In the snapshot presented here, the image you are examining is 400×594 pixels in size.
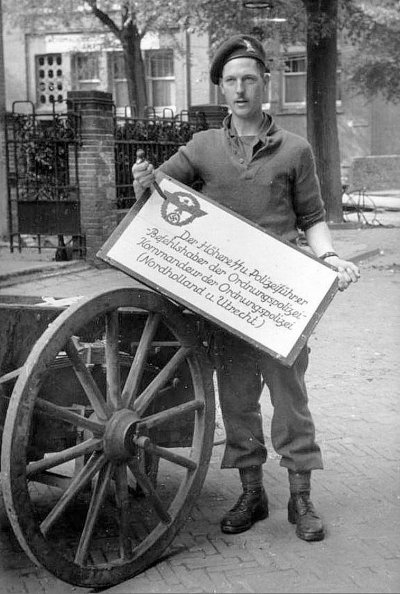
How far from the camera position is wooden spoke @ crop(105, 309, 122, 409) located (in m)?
3.41

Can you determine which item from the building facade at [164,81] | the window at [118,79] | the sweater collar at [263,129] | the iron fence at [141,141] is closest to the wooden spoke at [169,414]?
the sweater collar at [263,129]

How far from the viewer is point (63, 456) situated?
128 inches

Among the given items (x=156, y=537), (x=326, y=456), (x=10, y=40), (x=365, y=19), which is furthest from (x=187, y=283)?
(x=10, y=40)

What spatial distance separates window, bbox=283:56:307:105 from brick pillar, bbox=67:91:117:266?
20022 mm

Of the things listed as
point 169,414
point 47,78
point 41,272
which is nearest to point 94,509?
point 169,414

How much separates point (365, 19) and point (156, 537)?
19.4m

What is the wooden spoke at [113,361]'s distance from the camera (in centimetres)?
341

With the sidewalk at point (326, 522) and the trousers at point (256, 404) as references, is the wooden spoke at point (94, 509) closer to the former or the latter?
the sidewalk at point (326, 522)

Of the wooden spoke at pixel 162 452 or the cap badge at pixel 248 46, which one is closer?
the wooden spoke at pixel 162 452

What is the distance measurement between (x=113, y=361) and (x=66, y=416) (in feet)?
0.99

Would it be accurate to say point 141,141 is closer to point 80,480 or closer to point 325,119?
point 325,119

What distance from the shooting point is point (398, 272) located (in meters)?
12.6

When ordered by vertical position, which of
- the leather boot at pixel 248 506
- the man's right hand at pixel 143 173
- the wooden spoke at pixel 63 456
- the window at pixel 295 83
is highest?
the window at pixel 295 83

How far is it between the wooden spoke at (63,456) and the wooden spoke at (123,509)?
6.3 inches
